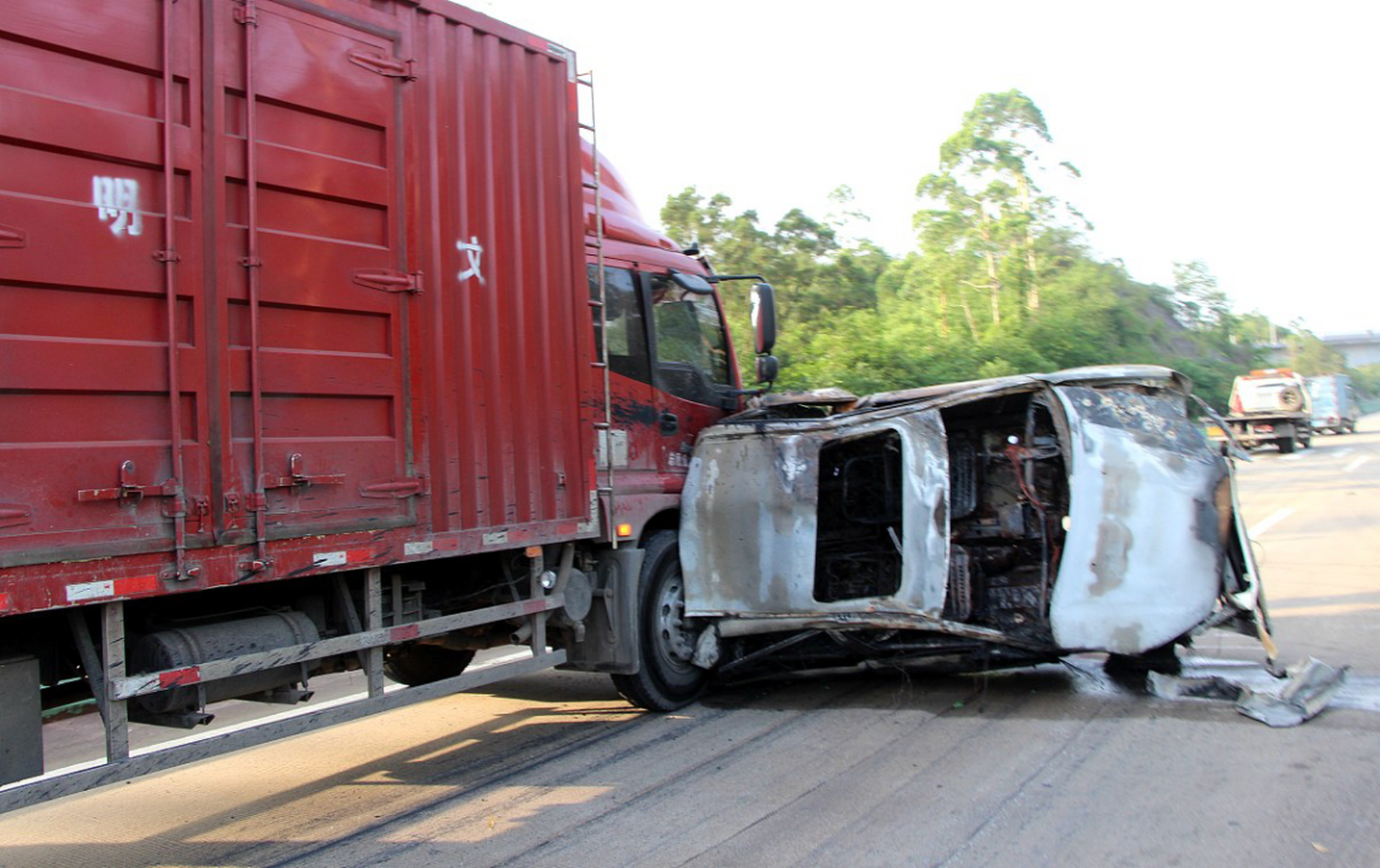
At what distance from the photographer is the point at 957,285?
3219 cm

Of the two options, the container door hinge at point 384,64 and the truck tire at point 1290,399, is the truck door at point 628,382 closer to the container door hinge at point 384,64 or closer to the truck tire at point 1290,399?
the container door hinge at point 384,64

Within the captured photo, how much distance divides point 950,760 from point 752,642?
1.88m

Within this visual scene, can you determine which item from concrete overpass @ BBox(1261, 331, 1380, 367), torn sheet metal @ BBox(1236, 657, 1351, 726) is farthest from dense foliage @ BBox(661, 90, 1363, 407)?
concrete overpass @ BBox(1261, 331, 1380, 367)

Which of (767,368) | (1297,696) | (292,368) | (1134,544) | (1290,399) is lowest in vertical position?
(1297,696)

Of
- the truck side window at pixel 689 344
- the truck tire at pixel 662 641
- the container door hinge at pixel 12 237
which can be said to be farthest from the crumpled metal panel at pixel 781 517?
the container door hinge at pixel 12 237

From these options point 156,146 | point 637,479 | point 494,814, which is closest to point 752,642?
point 637,479

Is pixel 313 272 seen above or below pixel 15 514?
above

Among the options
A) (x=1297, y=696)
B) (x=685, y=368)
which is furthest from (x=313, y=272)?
(x=1297, y=696)

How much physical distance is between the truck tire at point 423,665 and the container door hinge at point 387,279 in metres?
2.59

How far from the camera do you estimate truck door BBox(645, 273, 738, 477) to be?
6469mm

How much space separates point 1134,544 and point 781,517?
6.56ft

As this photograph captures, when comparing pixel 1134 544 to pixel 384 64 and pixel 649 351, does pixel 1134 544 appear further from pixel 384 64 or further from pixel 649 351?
pixel 384 64

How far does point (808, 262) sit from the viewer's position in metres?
26.1

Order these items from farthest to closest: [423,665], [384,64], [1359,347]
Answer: [1359,347] < [423,665] < [384,64]
